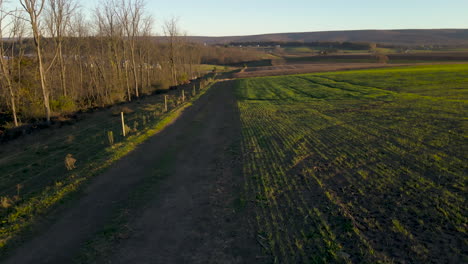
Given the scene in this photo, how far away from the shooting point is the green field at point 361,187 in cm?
652

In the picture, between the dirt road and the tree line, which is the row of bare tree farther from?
the dirt road

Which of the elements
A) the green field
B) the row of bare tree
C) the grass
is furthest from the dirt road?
the row of bare tree

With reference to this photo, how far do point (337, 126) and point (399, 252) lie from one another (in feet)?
44.6

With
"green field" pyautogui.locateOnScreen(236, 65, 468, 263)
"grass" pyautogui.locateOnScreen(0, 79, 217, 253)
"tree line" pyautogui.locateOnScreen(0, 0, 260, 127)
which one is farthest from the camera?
"tree line" pyautogui.locateOnScreen(0, 0, 260, 127)

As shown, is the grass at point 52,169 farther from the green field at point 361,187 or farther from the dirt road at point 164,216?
the green field at point 361,187

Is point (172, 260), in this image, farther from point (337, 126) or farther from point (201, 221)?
point (337, 126)

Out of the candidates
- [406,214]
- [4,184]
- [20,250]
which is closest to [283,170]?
[406,214]

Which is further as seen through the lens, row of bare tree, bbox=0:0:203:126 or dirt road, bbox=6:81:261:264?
row of bare tree, bbox=0:0:203:126

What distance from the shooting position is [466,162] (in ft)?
36.7

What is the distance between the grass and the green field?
647 cm

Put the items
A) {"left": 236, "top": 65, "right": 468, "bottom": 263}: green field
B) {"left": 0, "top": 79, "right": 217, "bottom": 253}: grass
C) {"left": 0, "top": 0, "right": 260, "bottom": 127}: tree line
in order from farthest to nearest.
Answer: {"left": 0, "top": 0, "right": 260, "bottom": 127}: tree line, {"left": 0, "top": 79, "right": 217, "bottom": 253}: grass, {"left": 236, "top": 65, "right": 468, "bottom": 263}: green field

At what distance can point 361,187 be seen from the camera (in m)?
9.68

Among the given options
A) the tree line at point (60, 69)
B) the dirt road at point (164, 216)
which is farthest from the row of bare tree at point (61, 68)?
the dirt road at point (164, 216)

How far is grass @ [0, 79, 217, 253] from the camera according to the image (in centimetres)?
822
